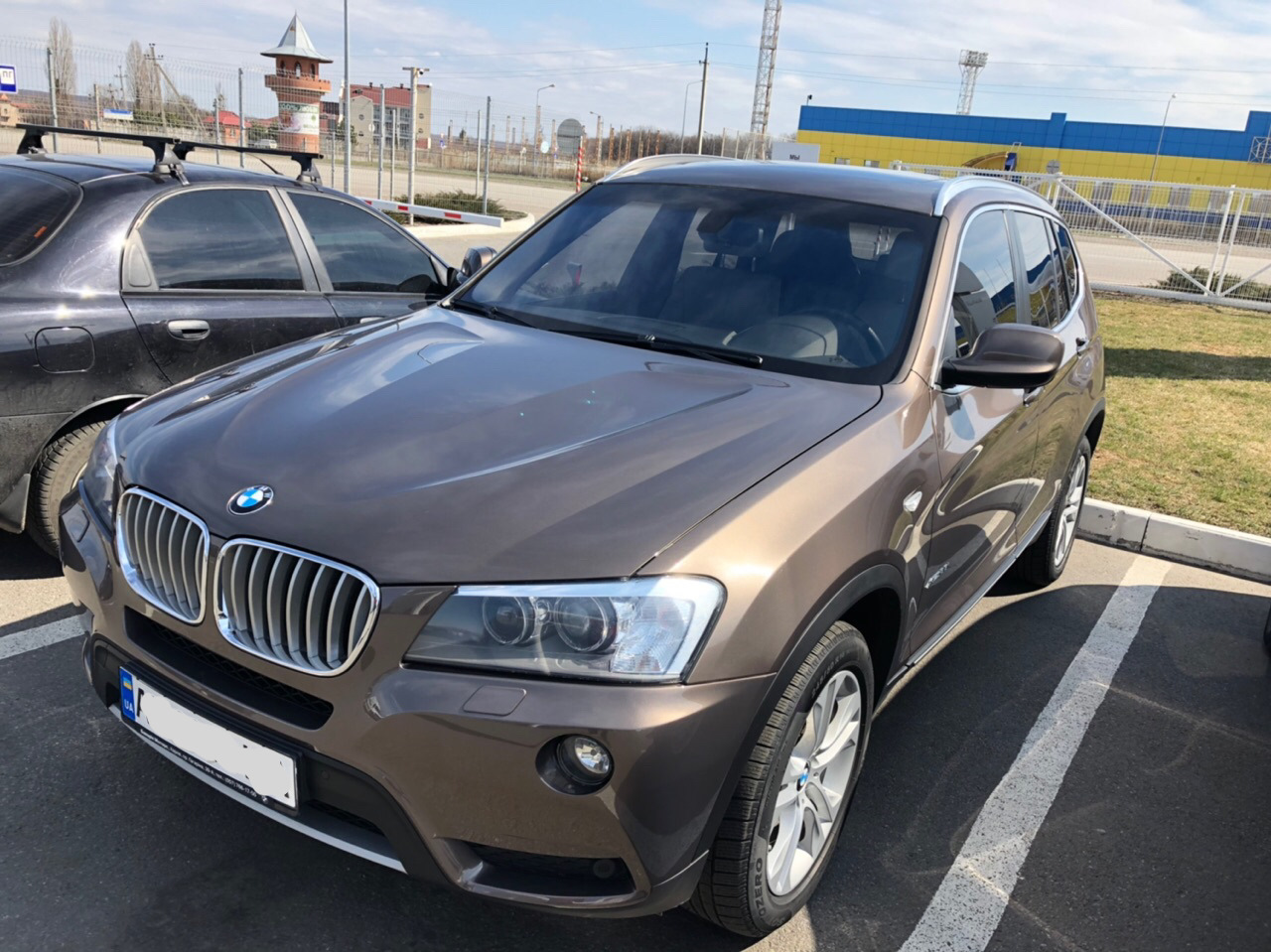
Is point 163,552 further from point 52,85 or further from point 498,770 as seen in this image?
point 52,85

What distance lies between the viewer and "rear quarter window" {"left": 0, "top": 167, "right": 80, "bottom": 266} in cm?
388

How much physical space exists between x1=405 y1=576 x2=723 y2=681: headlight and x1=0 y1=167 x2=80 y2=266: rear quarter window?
2.92 meters

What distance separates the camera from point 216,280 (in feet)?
14.5

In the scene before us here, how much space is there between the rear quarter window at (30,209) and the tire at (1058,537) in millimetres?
4184

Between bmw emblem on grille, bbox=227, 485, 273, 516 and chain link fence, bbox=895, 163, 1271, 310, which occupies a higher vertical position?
chain link fence, bbox=895, 163, 1271, 310

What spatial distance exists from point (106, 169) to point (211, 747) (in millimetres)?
3127

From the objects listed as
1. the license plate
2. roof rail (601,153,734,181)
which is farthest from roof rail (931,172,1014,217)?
the license plate

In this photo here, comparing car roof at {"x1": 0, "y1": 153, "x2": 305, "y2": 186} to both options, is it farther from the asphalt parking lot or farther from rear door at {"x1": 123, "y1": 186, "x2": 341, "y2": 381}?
the asphalt parking lot

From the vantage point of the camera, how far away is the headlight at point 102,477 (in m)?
2.50

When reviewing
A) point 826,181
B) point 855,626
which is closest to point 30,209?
point 826,181

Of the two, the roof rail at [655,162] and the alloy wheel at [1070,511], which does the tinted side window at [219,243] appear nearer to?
the roof rail at [655,162]

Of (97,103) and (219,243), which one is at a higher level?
(97,103)

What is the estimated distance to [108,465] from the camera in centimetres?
260

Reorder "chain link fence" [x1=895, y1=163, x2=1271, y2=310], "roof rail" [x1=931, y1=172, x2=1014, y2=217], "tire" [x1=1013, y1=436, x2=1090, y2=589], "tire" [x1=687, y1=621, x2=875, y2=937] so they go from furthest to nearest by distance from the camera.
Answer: "chain link fence" [x1=895, y1=163, x2=1271, y2=310], "tire" [x1=1013, y1=436, x2=1090, y2=589], "roof rail" [x1=931, y1=172, x2=1014, y2=217], "tire" [x1=687, y1=621, x2=875, y2=937]
